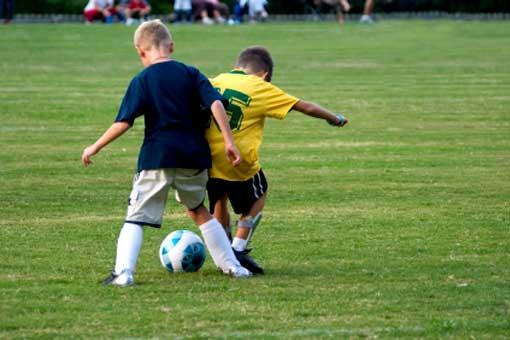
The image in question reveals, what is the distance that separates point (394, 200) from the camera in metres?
11.8

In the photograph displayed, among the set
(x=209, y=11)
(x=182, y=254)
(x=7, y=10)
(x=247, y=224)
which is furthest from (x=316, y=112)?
(x=209, y=11)

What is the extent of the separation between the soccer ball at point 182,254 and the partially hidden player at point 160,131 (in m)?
0.44

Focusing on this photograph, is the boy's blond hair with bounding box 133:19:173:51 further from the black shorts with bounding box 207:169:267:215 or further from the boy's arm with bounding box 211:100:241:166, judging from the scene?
the black shorts with bounding box 207:169:267:215

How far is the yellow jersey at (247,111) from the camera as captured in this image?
8.25 m

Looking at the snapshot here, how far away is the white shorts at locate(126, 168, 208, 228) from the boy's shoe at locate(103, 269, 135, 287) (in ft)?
1.01

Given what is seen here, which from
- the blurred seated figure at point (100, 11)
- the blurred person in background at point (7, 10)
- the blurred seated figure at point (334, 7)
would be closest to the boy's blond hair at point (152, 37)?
the blurred person in background at point (7, 10)

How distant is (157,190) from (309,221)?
2964 mm

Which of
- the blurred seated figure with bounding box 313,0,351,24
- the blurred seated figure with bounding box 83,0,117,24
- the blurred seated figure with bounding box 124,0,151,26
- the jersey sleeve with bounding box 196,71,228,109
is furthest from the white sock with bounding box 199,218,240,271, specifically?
the blurred seated figure with bounding box 313,0,351,24

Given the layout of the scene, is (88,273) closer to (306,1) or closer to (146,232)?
(146,232)

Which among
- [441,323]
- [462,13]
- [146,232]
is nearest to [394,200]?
[146,232]

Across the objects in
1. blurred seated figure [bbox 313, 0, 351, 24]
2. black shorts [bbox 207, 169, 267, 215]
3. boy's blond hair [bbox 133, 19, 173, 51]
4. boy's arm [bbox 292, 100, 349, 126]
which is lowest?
blurred seated figure [bbox 313, 0, 351, 24]

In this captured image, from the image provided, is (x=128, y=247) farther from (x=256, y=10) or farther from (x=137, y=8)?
(x=256, y=10)

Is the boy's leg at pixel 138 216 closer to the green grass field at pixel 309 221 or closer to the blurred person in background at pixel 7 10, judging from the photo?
the green grass field at pixel 309 221

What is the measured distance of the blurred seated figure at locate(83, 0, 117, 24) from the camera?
43.2 m
